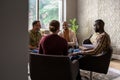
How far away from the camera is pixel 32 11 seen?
244 inches

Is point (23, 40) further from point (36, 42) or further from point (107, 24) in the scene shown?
point (107, 24)

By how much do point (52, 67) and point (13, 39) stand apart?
150cm

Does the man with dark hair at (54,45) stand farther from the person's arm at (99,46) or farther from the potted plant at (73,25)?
the potted plant at (73,25)

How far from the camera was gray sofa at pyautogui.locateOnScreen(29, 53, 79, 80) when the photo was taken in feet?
7.30

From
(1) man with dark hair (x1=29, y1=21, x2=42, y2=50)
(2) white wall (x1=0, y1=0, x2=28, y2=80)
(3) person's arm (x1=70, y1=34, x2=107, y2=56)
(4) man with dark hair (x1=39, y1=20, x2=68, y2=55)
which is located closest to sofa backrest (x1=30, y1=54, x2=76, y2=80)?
(4) man with dark hair (x1=39, y1=20, x2=68, y2=55)

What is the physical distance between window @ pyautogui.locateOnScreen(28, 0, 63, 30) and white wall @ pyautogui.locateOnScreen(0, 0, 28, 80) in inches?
209

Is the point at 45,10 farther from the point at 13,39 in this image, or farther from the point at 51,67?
the point at 13,39

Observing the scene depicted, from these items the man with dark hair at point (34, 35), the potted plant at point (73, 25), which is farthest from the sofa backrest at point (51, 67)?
the potted plant at point (73, 25)

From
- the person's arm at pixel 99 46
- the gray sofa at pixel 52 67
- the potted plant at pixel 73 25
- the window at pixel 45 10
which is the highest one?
the window at pixel 45 10

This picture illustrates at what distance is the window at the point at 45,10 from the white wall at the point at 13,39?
17.4 feet

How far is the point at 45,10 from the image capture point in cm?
644

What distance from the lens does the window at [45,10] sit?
244 inches

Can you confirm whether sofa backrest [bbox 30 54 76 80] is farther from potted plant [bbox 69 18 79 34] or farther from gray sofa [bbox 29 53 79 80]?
potted plant [bbox 69 18 79 34]

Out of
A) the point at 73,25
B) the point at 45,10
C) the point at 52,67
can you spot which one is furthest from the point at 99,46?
the point at 45,10
